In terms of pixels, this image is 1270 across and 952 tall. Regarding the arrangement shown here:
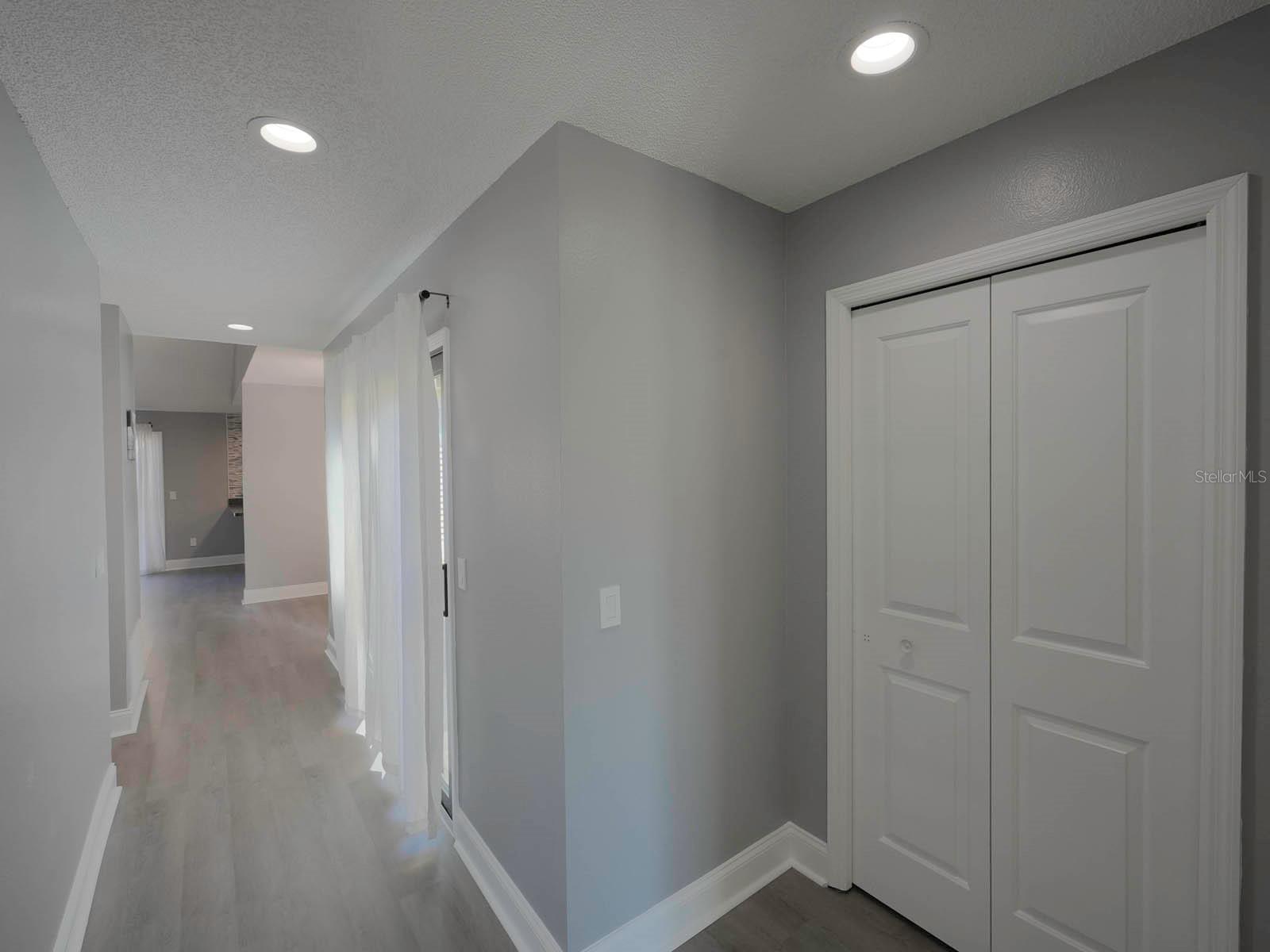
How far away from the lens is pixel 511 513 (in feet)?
6.34

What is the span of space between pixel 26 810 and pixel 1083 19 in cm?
310

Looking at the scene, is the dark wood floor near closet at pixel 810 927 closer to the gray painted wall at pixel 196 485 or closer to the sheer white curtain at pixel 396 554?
the sheer white curtain at pixel 396 554

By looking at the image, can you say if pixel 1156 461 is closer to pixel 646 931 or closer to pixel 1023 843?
pixel 1023 843

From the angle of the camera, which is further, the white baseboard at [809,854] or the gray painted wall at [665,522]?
the white baseboard at [809,854]

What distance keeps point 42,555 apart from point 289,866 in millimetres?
1457

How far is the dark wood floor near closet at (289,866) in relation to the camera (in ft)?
6.31

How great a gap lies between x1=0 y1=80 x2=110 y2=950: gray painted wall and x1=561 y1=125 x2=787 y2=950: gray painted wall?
4.32ft

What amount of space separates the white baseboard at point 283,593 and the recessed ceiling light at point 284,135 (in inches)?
257

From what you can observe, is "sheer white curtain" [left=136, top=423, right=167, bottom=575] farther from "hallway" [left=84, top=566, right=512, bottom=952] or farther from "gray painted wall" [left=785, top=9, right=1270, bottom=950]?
"gray painted wall" [left=785, top=9, right=1270, bottom=950]

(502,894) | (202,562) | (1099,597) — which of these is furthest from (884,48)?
(202,562)

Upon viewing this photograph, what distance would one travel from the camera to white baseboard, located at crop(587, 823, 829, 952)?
1.80 m

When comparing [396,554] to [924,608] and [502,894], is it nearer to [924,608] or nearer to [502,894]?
[502,894]

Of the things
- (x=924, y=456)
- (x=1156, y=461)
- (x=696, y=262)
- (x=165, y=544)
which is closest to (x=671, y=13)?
(x=696, y=262)
